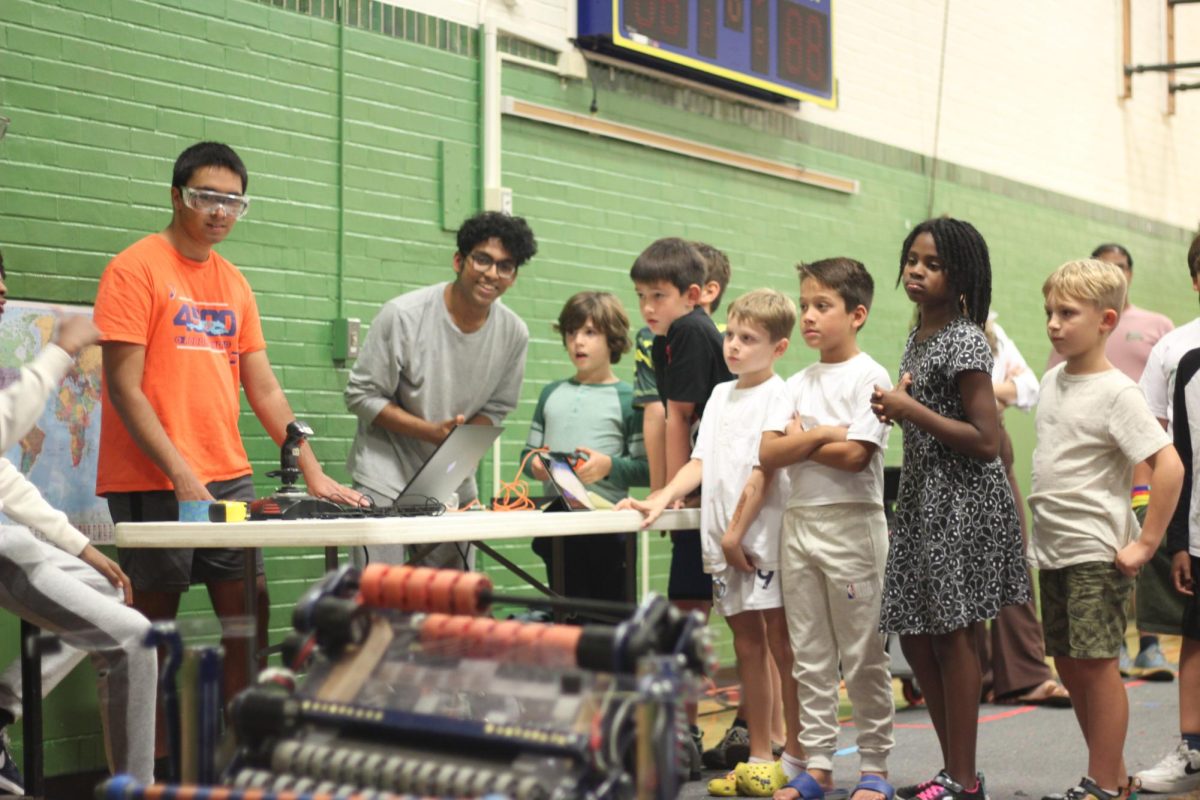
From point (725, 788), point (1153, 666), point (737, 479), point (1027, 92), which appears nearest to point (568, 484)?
point (737, 479)

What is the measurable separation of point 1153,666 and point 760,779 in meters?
3.16

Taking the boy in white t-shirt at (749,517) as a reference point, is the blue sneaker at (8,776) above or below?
below

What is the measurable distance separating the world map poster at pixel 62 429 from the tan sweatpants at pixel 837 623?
222 centimetres

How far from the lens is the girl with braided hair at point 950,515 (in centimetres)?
343

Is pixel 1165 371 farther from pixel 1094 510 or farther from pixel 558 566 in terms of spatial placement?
pixel 558 566

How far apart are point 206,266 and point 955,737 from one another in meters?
2.46

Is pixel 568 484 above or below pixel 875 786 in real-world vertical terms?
above

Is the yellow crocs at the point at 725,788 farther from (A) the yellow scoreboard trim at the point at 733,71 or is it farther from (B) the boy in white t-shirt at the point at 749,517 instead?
(A) the yellow scoreboard trim at the point at 733,71

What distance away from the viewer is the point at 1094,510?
11.8 feet

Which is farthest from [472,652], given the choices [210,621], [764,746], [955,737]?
[764,746]

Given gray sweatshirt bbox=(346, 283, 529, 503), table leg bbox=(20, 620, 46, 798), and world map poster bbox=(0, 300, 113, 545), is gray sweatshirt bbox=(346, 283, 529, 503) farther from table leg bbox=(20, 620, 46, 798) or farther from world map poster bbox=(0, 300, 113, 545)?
table leg bbox=(20, 620, 46, 798)

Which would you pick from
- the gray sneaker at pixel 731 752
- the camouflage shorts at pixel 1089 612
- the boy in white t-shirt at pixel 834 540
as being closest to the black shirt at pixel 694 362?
the boy in white t-shirt at pixel 834 540

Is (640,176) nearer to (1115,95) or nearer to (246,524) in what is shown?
(246,524)

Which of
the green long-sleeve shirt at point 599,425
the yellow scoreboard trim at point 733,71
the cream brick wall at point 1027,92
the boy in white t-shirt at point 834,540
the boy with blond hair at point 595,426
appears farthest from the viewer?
the cream brick wall at point 1027,92
